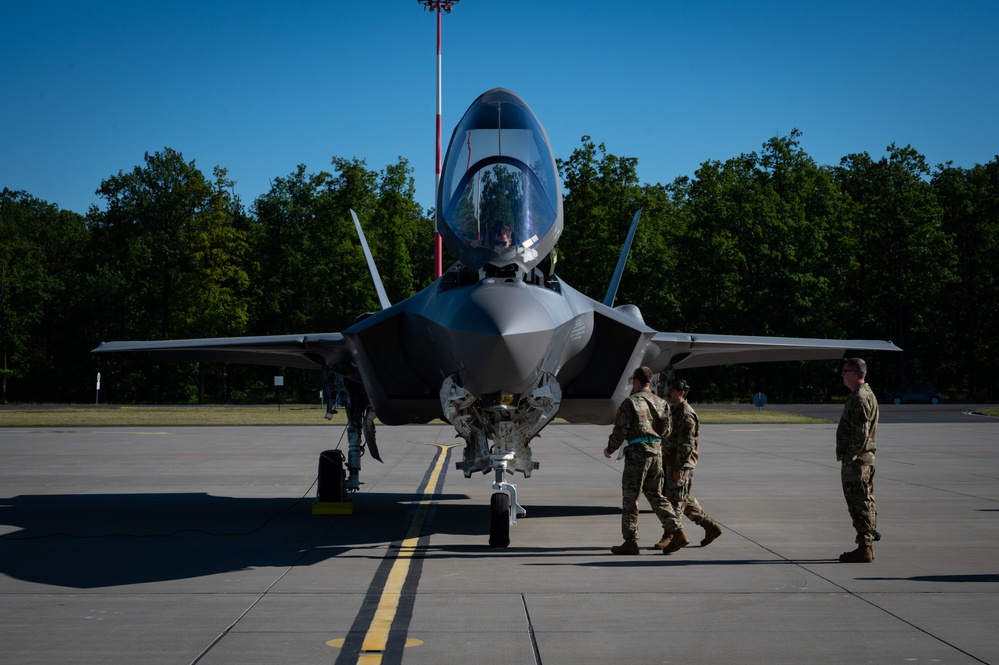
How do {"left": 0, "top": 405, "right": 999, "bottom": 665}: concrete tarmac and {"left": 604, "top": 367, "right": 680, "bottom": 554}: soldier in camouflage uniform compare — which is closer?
{"left": 0, "top": 405, "right": 999, "bottom": 665}: concrete tarmac

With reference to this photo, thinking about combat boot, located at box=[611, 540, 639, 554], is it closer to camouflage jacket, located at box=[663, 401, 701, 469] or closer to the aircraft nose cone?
camouflage jacket, located at box=[663, 401, 701, 469]

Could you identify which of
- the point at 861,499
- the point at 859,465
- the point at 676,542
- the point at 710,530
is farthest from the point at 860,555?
the point at 676,542

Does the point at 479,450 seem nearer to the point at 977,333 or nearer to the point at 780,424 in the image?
the point at 780,424

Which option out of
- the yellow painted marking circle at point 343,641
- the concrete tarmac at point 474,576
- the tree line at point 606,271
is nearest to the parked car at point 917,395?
the tree line at point 606,271

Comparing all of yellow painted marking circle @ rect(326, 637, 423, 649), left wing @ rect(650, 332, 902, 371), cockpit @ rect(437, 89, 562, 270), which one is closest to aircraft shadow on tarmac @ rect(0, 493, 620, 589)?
left wing @ rect(650, 332, 902, 371)

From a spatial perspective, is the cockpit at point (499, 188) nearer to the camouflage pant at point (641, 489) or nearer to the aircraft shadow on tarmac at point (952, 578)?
the camouflage pant at point (641, 489)

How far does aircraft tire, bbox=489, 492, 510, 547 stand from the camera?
29.1 ft

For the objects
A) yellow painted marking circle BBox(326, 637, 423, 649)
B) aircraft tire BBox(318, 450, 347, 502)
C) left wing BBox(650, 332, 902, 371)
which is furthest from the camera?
aircraft tire BBox(318, 450, 347, 502)

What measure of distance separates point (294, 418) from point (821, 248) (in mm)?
39065

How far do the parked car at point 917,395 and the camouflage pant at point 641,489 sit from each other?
165 ft

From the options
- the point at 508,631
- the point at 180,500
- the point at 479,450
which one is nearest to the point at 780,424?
the point at 180,500

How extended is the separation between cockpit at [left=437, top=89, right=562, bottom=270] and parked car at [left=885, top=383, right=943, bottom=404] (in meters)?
50.5

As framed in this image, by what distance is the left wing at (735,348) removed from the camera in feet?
39.0

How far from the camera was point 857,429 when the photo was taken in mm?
8234
